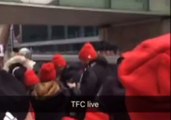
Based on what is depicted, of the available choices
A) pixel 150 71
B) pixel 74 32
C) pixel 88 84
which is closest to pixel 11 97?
pixel 150 71

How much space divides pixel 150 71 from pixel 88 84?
4362 millimetres

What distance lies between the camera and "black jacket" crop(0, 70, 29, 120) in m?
3.25

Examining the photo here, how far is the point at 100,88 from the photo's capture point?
388 cm

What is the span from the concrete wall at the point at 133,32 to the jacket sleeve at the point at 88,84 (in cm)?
1416

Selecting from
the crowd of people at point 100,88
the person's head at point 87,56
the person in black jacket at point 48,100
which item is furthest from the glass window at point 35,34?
the person in black jacket at point 48,100

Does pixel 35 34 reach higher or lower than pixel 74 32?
lower

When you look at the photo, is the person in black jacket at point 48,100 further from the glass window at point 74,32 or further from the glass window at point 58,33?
the glass window at point 58,33

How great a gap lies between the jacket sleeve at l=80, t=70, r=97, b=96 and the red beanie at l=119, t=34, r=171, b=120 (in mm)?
4111

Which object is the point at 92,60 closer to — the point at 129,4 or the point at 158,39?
the point at 158,39

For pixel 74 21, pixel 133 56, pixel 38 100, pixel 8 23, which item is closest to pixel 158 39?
pixel 133 56

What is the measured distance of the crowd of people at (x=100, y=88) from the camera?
4.86 feet

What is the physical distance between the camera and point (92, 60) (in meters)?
6.52

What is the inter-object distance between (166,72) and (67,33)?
28.7 m

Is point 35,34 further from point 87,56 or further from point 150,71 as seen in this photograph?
point 150,71
